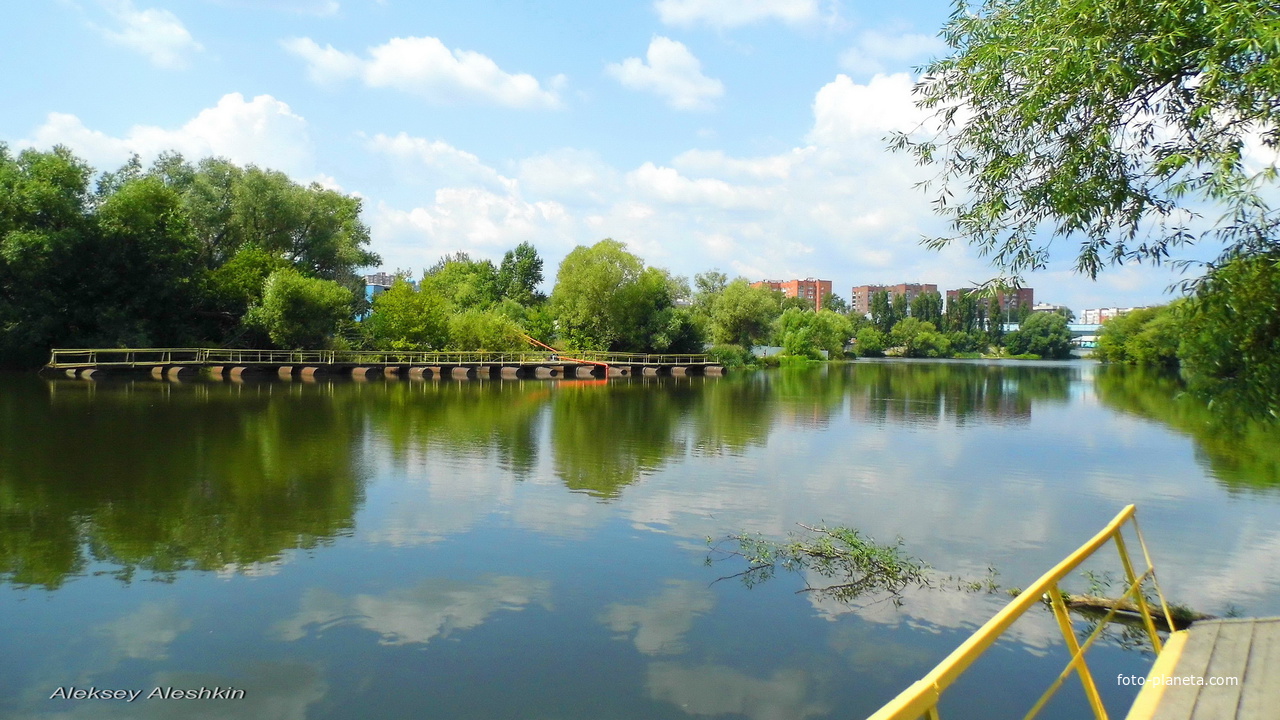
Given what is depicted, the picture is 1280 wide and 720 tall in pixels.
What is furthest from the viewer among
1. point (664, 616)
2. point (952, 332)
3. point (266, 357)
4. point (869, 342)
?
point (952, 332)

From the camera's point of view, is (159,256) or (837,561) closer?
(837,561)

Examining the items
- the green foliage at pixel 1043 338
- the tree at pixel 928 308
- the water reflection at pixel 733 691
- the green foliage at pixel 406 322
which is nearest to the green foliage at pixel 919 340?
the tree at pixel 928 308

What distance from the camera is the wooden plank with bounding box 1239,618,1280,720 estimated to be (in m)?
4.04

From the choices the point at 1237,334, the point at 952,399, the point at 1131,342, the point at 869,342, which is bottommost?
the point at 952,399

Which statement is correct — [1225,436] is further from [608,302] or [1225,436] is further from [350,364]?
[608,302]

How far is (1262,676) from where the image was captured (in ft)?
14.7

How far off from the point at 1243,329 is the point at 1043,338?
397 ft

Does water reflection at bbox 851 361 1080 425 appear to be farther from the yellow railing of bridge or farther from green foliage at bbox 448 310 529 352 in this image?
green foliage at bbox 448 310 529 352

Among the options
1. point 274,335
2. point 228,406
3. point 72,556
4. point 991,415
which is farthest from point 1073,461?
point 274,335

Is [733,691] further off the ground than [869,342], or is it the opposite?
[869,342]

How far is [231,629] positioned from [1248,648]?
26.1 feet

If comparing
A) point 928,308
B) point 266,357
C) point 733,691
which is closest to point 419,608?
point 733,691

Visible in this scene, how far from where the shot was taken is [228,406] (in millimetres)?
26859

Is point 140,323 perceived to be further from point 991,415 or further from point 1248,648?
point 1248,648
